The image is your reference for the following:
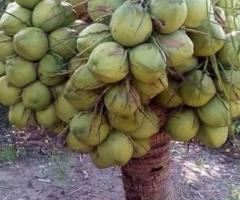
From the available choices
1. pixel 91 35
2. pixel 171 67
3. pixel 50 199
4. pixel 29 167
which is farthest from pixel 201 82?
pixel 29 167

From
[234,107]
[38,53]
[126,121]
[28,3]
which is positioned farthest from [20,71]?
[234,107]

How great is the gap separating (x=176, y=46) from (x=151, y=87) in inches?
3.8

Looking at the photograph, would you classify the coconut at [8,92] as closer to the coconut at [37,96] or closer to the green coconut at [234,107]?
the coconut at [37,96]

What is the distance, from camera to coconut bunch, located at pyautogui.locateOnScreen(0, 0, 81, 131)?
1.15m

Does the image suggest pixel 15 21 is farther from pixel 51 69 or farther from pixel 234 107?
pixel 234 107

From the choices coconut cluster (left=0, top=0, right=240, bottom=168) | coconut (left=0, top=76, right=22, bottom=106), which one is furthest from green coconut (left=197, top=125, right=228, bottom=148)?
coconut (left=0, top=76, right=22, bottom=106)

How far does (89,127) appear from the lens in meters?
1.11

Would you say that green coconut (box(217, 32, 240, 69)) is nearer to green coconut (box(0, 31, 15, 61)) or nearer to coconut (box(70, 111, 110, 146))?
coconut (box(70, 111, 110, 146))

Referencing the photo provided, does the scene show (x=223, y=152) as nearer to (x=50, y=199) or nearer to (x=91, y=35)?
(x=50, y=199)

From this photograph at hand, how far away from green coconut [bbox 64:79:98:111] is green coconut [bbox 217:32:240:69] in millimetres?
285

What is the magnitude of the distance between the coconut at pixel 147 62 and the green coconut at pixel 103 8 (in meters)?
0.10

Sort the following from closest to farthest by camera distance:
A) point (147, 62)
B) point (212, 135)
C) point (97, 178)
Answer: point (147, 62)
point (212, 135)
point (97, 178)

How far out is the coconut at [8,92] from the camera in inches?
47.5

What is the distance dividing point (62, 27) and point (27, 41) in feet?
0.31
